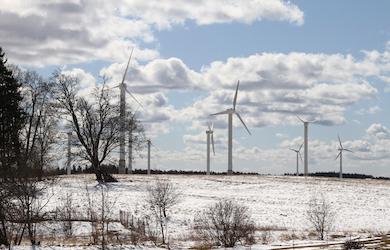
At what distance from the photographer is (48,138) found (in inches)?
2847

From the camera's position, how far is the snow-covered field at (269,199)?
50156 mm

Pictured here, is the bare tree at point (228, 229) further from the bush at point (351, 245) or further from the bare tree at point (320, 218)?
the bush at point (351, 245)

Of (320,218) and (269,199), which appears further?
(269,199)

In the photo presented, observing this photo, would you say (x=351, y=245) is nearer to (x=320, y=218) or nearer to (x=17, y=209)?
(x=17, y=209)

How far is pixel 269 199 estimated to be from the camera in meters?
64.4

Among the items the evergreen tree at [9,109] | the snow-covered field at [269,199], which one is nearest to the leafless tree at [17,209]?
the snow-covered field at [269,199]

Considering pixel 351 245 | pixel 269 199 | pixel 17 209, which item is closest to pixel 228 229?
pixel 351 245

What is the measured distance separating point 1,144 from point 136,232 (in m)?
22.7

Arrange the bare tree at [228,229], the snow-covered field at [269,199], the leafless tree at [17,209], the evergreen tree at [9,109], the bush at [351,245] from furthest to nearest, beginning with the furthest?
the evergreen tree at [9,109] → the snow-covered field at [269,199] → the bare tree at [228,229] → the leafless tree at [17,209] → the bush at [351,245]

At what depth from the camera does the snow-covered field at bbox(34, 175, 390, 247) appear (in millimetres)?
50156

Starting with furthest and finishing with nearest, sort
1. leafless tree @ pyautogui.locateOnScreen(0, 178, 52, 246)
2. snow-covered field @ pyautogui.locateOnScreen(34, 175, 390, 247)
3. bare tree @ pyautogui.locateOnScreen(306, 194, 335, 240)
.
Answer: snow-covered field @ pyautogui.locateOnScreen(34, 175, 390, 247)
bare tree @ pyautogui.locateOnScreen(306, 194, 335, 240)
leafless tree @ pyautogui.locateOnScreen(0, 178, 52, 246)

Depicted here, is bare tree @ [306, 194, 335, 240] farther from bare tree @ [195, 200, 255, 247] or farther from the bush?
the bush

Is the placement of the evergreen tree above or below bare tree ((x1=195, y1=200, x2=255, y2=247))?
above

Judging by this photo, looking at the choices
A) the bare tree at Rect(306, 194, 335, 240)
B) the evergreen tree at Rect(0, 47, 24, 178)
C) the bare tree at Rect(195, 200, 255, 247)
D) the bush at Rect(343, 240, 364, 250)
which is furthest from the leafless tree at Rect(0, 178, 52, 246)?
the evergreen tree at Rect(0, 47, 24, 178)
